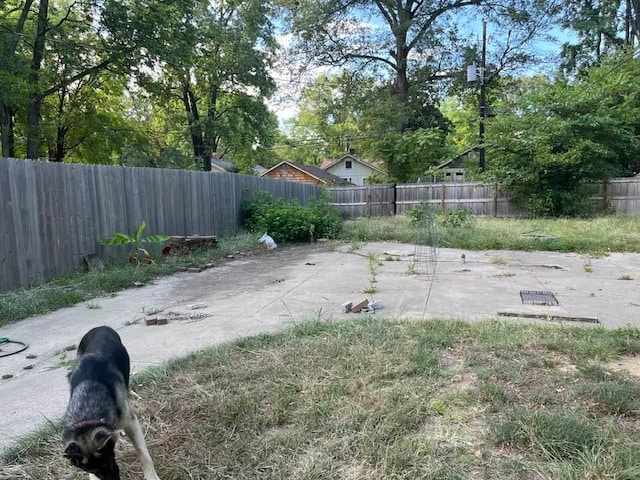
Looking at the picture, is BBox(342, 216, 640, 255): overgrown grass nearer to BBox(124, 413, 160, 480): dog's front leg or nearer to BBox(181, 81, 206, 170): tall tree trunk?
BBox(124, 413, 160, 480): dog's front leg

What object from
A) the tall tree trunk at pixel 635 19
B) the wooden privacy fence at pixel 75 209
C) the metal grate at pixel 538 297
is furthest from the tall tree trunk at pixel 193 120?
the tall tree trunk at pixel 635 19

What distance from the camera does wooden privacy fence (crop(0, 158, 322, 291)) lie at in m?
4.93

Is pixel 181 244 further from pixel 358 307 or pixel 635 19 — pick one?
pixel 635 19

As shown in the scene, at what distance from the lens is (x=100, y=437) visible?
139cm

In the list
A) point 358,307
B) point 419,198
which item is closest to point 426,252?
point 358,307

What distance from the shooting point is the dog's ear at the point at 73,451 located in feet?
4.42

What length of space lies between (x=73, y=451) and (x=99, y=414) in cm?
14

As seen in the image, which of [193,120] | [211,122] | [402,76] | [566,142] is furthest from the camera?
[402,76]

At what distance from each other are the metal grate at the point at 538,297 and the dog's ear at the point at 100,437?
4188mm

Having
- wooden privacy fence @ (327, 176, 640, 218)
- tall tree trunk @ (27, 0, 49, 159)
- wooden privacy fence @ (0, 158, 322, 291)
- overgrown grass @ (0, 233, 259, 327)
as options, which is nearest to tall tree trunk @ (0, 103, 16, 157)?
tall tree trunk @ (27, 0, 49, 159)

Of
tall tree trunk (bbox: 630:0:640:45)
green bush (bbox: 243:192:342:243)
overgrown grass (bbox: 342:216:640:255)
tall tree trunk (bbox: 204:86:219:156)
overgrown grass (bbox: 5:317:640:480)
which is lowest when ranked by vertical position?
overgrown grass (bbox: 5:317:640:480)

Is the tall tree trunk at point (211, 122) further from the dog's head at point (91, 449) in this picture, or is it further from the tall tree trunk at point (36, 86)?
the dog's head at point (91, 449)

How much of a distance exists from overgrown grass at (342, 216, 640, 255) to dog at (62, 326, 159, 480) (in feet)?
26.1

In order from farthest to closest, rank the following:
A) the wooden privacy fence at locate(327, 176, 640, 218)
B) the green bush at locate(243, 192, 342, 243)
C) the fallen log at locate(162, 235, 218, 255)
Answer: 1. the wooden privacy fence at locate(327, 176, 640, 218)
2. the green bush at locate(243, 192, 342, 243)
3. the fallen log at locate(162, 235, 218, 255)
